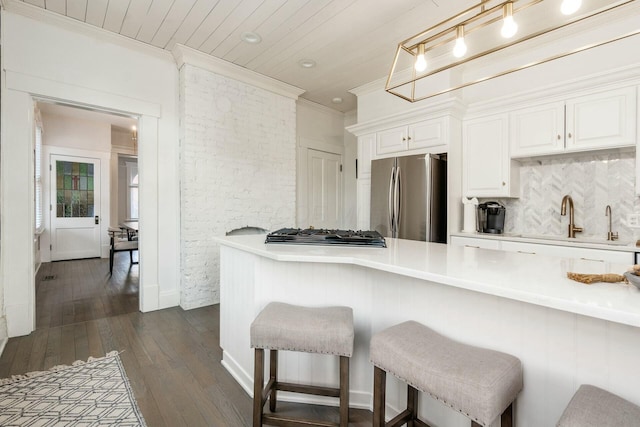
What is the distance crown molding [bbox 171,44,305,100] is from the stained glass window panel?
14.2ft

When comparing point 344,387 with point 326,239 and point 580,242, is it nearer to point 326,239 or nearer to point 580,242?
point 326,239

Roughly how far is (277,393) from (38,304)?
3.27 metres

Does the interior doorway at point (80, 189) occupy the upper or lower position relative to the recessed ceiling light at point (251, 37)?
lower

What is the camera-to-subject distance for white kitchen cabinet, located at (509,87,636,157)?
7.98 feet

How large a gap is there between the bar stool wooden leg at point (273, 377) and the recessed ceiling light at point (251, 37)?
287cm

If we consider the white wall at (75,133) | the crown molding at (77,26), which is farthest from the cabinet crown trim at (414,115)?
the white wall at (75,133)

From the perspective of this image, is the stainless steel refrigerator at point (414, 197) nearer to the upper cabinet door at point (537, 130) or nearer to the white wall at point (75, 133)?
the upper cabinet door at point (537, 130)

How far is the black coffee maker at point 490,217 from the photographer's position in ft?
10.4

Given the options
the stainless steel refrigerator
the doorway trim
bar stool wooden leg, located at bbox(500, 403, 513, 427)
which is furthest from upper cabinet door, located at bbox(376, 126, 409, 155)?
the doorway trim

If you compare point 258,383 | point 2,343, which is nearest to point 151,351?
point 2,343

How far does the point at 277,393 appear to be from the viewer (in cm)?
185

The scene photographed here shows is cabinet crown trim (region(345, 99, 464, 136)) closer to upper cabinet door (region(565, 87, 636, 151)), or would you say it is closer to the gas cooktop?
upper cabinet door (region(565, 87, 636, 151))

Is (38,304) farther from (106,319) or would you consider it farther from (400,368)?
(400,368)

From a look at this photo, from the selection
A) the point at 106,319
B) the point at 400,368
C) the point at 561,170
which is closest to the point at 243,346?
the point at 400,368
